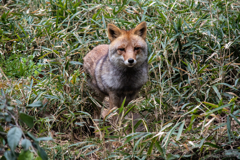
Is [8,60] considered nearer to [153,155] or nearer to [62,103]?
[62,103]

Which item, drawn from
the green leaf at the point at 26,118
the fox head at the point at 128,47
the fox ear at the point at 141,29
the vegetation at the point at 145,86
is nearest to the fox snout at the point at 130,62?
the fox head at the point at 128,47

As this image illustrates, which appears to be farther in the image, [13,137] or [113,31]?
[113,31]

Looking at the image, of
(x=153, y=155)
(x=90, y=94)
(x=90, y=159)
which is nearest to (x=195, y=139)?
(x=153, y=155)

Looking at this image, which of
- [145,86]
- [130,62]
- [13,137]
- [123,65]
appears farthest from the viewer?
[145,86]

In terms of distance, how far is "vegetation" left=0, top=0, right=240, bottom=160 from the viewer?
3.91 meters

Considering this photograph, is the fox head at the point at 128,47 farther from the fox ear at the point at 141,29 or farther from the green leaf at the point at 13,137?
the green leaf at the point at 13,137

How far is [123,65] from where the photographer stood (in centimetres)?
513

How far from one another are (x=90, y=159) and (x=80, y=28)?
149 inches

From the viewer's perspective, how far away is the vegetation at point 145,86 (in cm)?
391

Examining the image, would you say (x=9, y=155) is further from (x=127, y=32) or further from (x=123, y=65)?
(x=127, y=32)

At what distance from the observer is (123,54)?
5.00 meters

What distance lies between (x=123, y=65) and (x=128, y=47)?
0.35 m

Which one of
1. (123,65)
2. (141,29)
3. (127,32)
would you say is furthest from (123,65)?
(141,29)

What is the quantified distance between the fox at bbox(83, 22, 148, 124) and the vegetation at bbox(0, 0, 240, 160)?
0.32 meters
